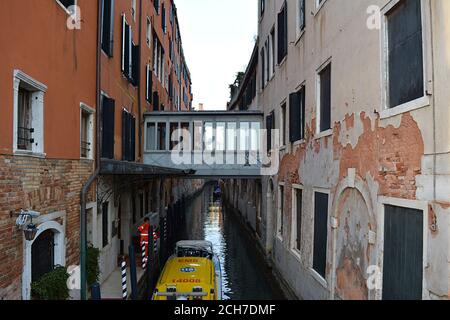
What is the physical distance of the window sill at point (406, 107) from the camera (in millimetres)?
4438

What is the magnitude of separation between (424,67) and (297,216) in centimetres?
630

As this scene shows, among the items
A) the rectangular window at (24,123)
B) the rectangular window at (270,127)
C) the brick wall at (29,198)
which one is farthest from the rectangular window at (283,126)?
the rectangular window at (24,123)

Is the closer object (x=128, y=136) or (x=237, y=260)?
(x=128, y=136)

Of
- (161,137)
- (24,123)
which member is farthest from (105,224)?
(161,137)

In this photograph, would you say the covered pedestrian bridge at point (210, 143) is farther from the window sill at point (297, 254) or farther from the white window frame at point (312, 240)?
the white window frame at point (312, 240)

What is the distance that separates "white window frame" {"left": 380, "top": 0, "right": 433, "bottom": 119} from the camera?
4379 millimetres

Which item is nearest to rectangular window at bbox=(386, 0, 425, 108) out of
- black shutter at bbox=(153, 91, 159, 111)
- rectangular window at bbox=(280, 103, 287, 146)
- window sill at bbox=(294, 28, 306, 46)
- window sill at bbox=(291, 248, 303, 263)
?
window sill at bbox=(294, 28, 306, 46)

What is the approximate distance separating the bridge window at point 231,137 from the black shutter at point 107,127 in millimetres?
6875

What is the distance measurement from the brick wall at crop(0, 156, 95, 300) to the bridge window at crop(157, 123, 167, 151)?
8287 mm

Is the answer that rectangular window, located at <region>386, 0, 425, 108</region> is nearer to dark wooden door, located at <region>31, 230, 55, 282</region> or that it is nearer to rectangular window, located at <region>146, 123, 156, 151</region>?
dark wooden door, located at <region>31, 230, 55, 282</region>

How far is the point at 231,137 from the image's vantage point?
51.7 ft

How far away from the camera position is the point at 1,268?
4840 mm

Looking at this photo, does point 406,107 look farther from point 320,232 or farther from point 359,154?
point 320,232
